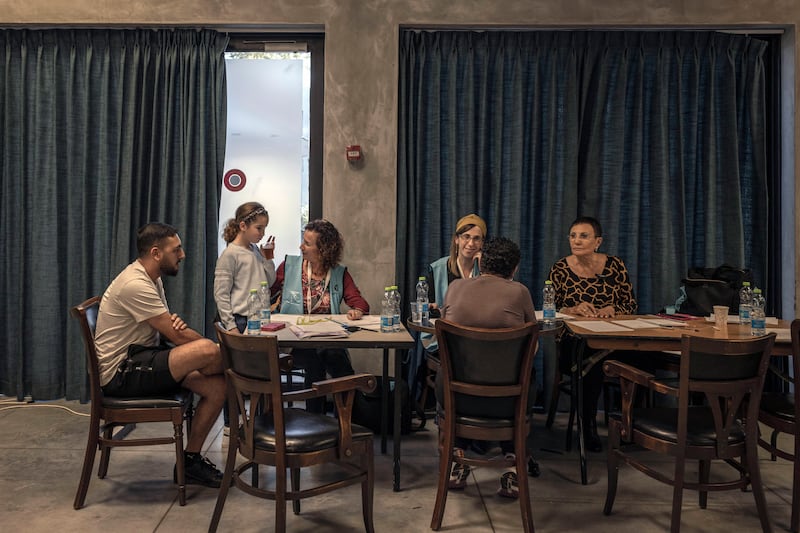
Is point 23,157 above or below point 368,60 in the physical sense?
below

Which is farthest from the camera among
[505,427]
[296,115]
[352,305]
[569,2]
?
[296,115]

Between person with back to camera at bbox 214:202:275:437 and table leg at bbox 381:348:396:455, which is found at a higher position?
person with back to camera at bbox 214:202:275:437

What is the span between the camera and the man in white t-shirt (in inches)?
114

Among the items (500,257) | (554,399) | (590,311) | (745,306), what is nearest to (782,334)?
(745,306)

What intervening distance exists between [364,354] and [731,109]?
3.19m

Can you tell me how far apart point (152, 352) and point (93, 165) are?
2.25 m

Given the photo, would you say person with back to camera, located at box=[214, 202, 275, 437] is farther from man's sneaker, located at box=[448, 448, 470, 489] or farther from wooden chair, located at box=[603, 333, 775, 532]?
wooden chair, located at box=[603, 333, 775, 532]

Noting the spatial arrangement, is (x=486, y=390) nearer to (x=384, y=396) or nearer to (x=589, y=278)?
(x=384, y=396)

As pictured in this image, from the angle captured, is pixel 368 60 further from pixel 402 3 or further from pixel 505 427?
pixel 505 427

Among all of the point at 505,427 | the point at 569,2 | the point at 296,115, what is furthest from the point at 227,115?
the point at 505,427

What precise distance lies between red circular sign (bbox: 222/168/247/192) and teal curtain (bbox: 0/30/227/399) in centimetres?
21

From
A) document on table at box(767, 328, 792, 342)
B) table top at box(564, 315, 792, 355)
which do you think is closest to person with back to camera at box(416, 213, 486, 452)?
table top at box(564, 315, 792, 355)

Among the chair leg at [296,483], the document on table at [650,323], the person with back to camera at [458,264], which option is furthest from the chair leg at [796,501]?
the chair leg at [296,483]

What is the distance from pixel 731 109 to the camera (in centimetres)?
453
